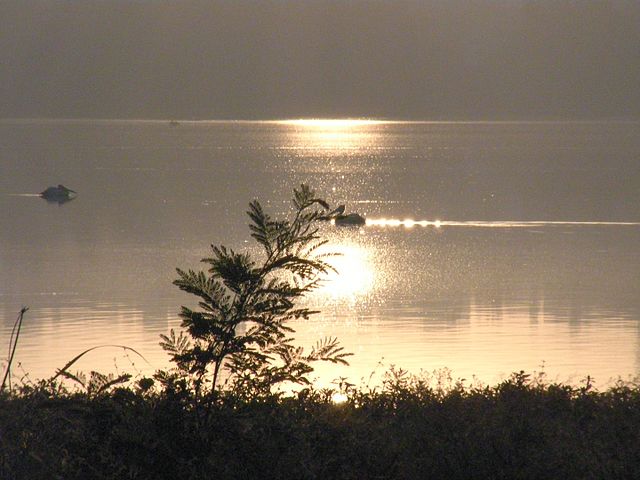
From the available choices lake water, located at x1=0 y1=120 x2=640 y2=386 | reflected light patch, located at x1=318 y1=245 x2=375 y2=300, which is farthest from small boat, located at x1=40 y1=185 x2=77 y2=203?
reflected light patch, located at x1=318 y1=245 x2=375 y2=300

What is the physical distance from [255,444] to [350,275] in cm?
3450

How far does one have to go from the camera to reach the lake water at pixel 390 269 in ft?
77.8

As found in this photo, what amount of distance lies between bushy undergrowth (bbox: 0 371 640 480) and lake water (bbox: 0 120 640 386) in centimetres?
389

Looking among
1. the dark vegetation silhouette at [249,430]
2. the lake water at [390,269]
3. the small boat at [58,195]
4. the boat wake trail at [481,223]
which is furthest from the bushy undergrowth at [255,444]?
the small boat at [58,195]

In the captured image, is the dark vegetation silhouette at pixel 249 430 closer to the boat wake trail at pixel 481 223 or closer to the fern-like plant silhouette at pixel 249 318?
the fern-like plant silhouette at pixel 249 318

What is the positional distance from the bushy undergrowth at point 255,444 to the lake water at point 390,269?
153 inches

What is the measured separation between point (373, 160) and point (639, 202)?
94.5 m

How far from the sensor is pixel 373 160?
174625 millimetres

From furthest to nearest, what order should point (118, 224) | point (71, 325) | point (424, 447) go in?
1. point (118, 224)
2. point (71, 325)
3. point (424, 447)

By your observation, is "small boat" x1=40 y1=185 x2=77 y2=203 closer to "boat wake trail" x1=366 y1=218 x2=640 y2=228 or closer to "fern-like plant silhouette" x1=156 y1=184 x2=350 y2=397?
"boat wake trail" x1=366 y1=218 x2=640 y2=228

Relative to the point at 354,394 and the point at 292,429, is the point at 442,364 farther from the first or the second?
the point at 292,429

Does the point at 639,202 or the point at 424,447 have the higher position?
the point at 639,202

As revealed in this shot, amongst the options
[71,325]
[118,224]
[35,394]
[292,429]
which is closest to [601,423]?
[292,429]

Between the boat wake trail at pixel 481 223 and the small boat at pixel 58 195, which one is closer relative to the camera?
the boat wake trail at pixel 481 223
